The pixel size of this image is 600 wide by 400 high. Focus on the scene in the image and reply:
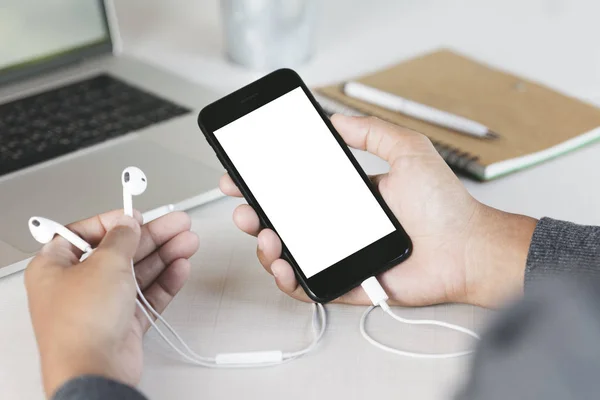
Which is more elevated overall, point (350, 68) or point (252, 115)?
point (252, 115)

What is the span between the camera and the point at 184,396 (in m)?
0.56

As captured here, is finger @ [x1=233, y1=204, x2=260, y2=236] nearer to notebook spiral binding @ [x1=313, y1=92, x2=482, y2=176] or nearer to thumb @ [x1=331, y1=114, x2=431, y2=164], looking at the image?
thumb @ [x1=331, y1=114, x2=431, y2=164]

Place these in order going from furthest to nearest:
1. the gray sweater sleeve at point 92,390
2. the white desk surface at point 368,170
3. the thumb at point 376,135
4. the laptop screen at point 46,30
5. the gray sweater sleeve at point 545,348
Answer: the laptop screen at point 46,30 → the thumb at point 376,135 → the white desk surface at point 368,170 → the gray sweater sleeve at point 92,390 → the gray sweater sleeve at point 545,348

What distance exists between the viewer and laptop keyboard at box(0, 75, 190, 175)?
0.86 m

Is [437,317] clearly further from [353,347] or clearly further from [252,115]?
[252,115]

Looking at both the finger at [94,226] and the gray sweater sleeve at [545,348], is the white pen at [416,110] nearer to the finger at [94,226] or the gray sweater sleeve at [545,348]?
the finger at [94,226]

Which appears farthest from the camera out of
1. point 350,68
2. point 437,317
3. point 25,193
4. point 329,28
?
point 329,28

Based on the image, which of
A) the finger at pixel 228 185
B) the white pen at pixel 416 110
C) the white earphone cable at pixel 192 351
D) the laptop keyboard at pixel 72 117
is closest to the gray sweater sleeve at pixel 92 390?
the white earphone cable at pixel 192 351

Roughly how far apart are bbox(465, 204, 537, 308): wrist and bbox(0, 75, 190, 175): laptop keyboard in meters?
0.40

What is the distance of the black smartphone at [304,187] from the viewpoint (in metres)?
0.65

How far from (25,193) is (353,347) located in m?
0.38

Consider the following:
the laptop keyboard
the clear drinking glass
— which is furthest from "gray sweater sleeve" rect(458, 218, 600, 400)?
the clear drinking glass

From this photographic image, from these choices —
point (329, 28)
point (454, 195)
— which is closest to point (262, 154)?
point (454, 195)

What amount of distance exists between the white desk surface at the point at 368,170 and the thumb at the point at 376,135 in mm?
136
